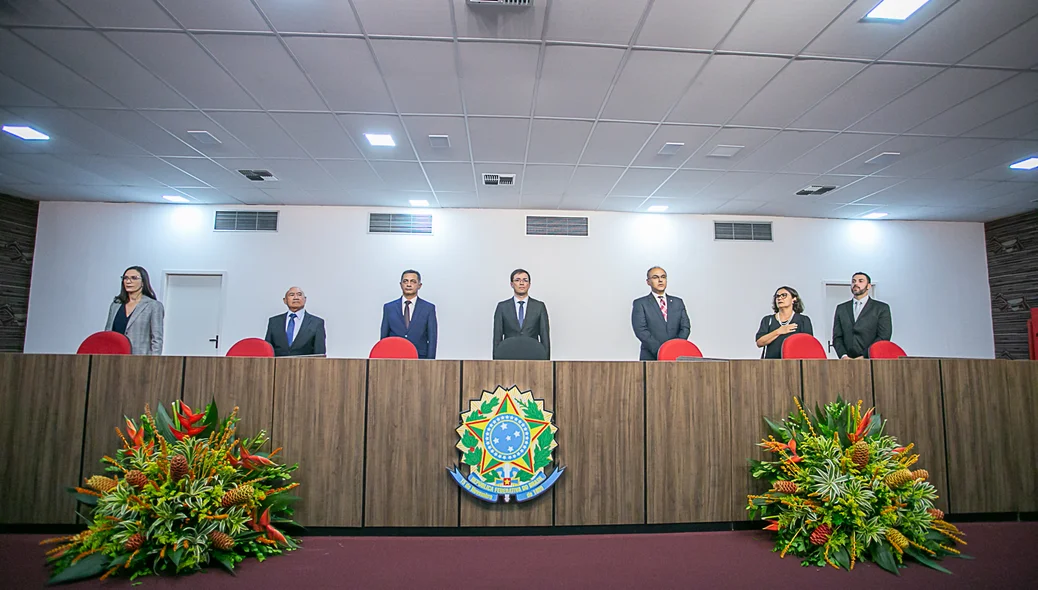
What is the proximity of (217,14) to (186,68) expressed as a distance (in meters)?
0.83

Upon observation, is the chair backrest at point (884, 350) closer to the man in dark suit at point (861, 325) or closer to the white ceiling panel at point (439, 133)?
the man in dark suit at point (861, 325)

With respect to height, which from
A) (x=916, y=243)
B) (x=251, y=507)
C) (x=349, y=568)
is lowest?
(x=349, y=568)

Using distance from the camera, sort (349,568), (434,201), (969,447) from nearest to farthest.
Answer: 1. (349,568)
2. (969,447)
3. (434,201)

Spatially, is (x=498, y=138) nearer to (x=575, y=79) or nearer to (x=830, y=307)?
(x=575, y=79)

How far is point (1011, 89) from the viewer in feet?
12.7

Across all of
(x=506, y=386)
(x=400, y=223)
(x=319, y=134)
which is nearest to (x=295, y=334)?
(x=319, y=134)

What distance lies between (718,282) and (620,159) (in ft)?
10.5

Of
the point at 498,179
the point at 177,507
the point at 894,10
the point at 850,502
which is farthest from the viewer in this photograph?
the point at 498,179

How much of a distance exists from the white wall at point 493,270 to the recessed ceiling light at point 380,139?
2.46 meters

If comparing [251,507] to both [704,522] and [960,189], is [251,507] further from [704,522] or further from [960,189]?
[960,189]

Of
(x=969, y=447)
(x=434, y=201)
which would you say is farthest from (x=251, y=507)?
(x=434, y=201)

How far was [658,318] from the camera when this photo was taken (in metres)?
5.43

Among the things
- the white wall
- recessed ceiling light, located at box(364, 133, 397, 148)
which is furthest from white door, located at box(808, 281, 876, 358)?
recessed ceiling light, located at box(364, 133, 397, 148)

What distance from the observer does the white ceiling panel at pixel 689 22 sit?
2969 mm
